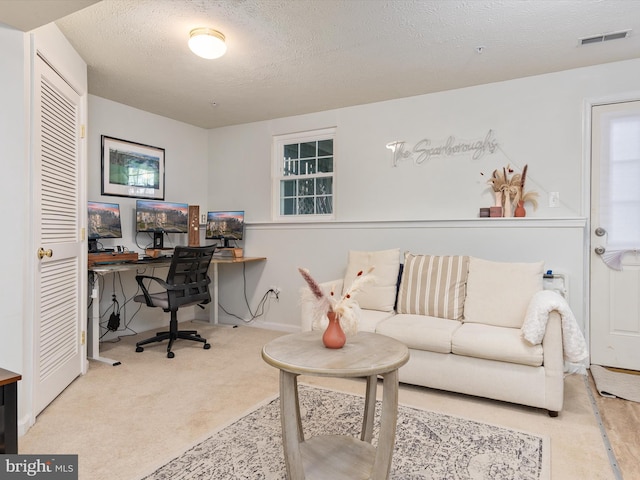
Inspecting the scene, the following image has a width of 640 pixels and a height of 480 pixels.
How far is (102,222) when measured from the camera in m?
3.46

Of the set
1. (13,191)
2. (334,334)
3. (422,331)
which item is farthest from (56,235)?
(422,331)

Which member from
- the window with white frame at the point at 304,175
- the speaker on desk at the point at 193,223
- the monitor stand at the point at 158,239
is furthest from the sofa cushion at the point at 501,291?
the monitor stand at the point at 158,239

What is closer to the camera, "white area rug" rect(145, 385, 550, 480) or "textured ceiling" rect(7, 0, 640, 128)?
"white area rug" rect(145, 385, 550, 480)

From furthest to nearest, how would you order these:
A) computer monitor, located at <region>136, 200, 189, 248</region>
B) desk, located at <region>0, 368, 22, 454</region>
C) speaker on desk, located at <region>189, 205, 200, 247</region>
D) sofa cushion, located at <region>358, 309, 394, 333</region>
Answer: speaker on desk, located at <region>189, 205, 200, 247</region>, computer monitor, located at <region>136, 200, 189, 248</region>, sofa cushion, located at <region>358, 309, 394, 333</region>, desk, located at <region>0, 368, 22, 454</region>

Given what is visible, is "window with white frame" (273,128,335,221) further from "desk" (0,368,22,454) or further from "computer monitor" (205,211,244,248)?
"desk" (0,368,22,454)

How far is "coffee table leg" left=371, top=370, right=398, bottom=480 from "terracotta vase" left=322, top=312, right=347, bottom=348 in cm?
25

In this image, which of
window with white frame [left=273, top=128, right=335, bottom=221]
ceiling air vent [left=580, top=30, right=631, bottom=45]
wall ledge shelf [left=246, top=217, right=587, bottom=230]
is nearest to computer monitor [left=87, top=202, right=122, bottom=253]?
wall ledge shelf [left=246, top=217, right=587, bottom=230]

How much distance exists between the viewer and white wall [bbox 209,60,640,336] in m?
3.06

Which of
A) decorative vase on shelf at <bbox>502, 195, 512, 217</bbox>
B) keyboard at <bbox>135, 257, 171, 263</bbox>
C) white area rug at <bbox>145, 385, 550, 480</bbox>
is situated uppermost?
decorative vase on shelf at <bbox>502, 195, 512, 217</bbox>

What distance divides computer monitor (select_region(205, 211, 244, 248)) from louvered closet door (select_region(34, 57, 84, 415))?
1.66 meters

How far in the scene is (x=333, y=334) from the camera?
1654mm

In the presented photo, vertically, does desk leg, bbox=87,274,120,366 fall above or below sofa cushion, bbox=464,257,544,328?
below

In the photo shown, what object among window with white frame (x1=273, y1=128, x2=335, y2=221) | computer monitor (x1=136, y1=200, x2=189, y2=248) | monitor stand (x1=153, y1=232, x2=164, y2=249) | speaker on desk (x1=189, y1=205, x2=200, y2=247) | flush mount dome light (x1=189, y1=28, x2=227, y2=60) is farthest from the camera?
speaker on desk (x1=189, y1=205, x2=200, y2=247)

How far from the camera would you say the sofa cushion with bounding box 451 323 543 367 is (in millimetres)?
2273
